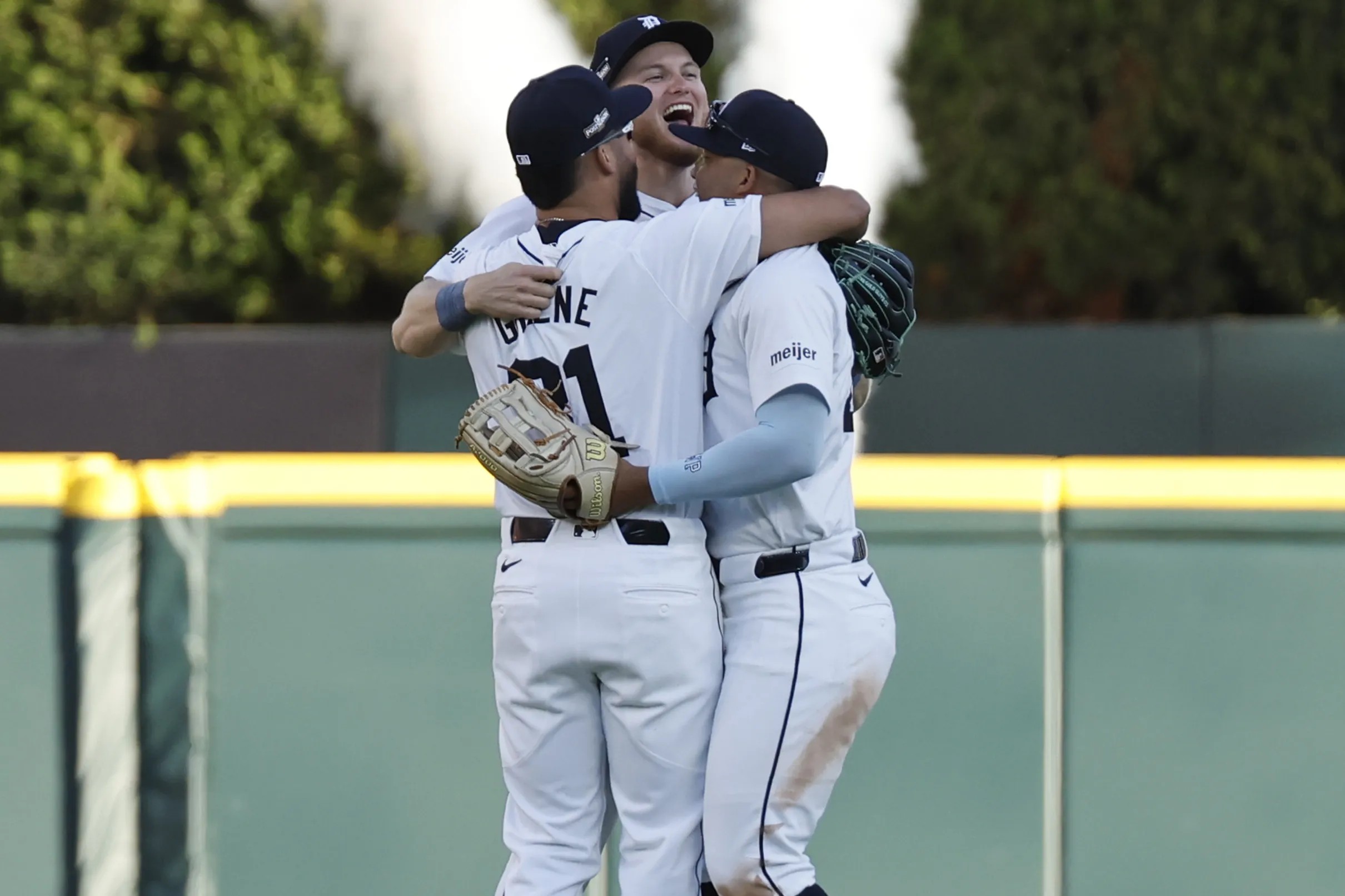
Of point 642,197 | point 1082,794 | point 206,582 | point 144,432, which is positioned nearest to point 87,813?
point 206,582

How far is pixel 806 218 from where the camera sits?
2783 millimetres

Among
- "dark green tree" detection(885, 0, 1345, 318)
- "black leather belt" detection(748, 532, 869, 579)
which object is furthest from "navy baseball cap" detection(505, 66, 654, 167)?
"dark green tree" detection(885, 0, 1345, 318)

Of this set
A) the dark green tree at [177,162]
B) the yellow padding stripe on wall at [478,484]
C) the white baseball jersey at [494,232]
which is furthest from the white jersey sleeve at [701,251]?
the dark green tree at [177,162]

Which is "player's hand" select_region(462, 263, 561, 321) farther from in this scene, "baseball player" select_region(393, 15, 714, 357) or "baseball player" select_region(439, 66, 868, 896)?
"baseball player" select_region(393, 15, 714, 357)

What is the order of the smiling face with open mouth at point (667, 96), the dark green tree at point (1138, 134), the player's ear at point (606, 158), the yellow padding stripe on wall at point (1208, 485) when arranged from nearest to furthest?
1. the player's ear at point (606, 158)
2. the smiling face with open mouth at point (667, 96)
3. the yellow padding stripe on wall at point (1208, 485)
4. the dark green tree at point (1138, 134)

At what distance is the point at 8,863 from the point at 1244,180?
21.2 ft

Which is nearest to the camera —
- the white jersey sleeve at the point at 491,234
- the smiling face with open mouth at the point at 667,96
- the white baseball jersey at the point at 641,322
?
the white baseball jersey at the point at 641,322

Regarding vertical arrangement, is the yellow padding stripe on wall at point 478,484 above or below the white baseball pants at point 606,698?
above

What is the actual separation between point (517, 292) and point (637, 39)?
0.92m

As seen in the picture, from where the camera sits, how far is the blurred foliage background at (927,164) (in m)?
7.43

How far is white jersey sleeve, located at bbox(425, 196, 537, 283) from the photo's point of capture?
10.2ft

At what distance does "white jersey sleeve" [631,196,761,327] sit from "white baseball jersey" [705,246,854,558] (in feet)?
0.14

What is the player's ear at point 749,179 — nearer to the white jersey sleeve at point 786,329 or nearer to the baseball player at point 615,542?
the baseball player at point 615,542

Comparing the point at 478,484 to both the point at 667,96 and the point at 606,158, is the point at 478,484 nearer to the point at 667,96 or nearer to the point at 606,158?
the point at 667,96
